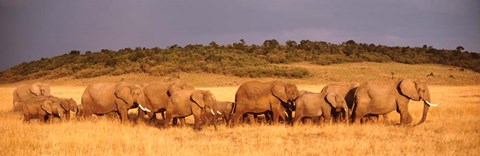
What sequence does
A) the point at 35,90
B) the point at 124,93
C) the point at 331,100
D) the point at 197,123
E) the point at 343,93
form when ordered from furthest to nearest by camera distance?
the point at 35,90 < the point at 343,93 < the point at 124,93 < the point at 331,100 < the point at 197,123

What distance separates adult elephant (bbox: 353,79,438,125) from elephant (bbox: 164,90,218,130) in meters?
4.81

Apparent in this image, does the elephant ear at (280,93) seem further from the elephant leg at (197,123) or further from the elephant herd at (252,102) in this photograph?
the elephant leg at (197,123)

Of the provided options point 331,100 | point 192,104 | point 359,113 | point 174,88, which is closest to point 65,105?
point 174,88

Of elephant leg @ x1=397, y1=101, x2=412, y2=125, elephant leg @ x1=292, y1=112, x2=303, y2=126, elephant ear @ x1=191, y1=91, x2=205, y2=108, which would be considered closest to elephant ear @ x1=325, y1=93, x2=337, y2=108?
elephant leg @ x1=292, y1=112, x2=303, y2=126

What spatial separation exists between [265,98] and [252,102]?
1.50ft

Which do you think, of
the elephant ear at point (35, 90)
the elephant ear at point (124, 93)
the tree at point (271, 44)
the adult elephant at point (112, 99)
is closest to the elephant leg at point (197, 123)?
the adult elephant at point (112, 99)

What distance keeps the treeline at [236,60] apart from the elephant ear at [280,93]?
129 feet

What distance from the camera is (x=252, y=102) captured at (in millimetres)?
16906

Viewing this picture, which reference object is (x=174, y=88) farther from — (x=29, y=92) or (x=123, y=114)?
(x=29, y=92)

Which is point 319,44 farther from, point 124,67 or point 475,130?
point 475,130

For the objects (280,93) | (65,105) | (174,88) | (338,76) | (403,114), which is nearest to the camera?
(403,114)

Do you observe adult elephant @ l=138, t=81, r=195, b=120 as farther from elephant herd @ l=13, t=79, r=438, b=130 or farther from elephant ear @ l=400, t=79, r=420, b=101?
elephant ear @ l=400, t=79, r=420, b=101

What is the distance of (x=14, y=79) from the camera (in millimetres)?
70625

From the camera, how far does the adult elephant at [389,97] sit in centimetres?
1619
